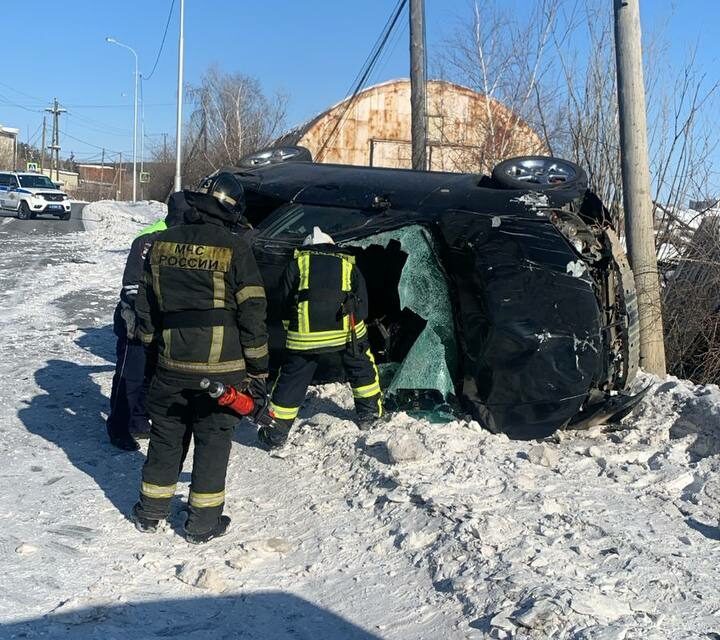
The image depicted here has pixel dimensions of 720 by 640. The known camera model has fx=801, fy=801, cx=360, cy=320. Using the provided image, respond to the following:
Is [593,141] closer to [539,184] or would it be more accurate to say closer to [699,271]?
[699,271]

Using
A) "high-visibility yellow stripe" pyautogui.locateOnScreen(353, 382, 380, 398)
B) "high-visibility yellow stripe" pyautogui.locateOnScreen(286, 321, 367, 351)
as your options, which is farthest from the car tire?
"high-visibility yellow stripe" pyautogui.locateOnScreen(353, 382, 380, 398)

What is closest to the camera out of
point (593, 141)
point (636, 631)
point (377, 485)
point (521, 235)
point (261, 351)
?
point (636, 631)

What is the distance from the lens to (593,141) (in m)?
7.91

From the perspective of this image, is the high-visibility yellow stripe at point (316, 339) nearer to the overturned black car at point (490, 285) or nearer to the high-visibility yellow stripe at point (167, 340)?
the overturned black car at point (490, 285)

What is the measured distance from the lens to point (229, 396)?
3799 millimetres

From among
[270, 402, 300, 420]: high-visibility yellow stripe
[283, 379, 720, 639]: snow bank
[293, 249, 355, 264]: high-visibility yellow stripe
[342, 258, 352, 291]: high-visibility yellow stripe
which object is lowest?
[283, 379, 720, 639]: snow bank

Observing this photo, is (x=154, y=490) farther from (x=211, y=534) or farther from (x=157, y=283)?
(x=157, y=283)

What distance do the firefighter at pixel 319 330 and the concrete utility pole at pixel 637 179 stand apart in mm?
2297

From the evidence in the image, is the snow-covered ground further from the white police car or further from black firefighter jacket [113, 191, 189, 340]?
the white police car

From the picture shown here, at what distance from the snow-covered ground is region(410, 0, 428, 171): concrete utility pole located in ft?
21.9

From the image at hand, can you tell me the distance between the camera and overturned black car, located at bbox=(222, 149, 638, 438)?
4797 mm

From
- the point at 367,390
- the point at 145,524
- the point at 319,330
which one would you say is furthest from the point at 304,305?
the point at 145,524

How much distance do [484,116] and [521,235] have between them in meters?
13.9

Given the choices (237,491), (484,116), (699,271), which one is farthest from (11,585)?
(484,116)
